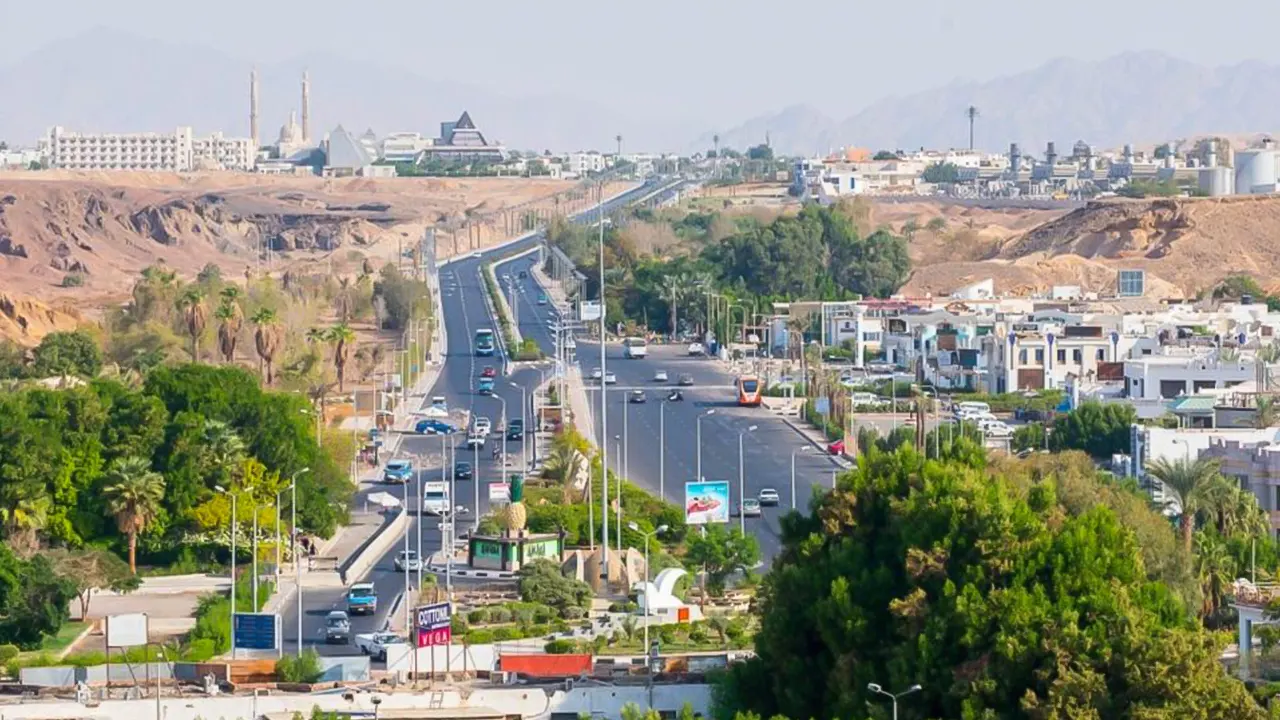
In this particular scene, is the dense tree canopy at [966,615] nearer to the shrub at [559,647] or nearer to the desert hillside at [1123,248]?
the shrub at [559,647]

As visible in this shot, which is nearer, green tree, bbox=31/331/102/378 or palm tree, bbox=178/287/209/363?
green tree, bbox=31/331/102/378

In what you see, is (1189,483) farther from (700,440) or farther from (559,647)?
(700,440)

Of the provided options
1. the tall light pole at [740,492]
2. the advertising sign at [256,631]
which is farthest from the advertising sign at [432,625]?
the tall light pole at [740,492]

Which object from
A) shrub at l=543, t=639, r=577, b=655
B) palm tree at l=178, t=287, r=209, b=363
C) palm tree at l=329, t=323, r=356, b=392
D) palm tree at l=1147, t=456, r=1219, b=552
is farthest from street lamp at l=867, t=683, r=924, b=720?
palm tree at l=178, t=287, r=209, b=363

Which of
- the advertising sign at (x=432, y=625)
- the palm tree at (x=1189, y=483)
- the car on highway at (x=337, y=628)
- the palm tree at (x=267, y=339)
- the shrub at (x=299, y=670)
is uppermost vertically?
the palm tree at (x=267, y=339)

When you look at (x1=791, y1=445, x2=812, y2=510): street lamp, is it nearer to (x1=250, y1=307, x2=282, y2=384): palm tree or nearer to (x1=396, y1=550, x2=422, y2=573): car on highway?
(x1=396, y1=550, x2=422, y2=573): car on highway

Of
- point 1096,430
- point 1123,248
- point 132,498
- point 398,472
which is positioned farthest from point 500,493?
point 1123,248
